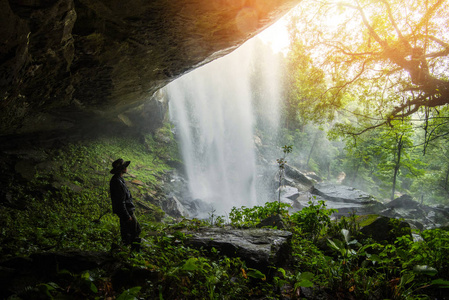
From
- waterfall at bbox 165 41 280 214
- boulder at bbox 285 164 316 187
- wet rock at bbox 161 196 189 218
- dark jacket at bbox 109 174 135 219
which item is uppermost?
waterfall at bbox 165 41 280 214

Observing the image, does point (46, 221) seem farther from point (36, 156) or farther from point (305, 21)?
point (305, 21)

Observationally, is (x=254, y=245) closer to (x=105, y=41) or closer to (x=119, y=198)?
(x=119, y=198)

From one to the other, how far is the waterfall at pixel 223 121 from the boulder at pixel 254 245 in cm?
1201

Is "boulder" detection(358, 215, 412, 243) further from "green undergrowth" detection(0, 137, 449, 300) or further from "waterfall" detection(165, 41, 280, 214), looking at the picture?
"waterfall" detection(165, 41, 280, 214)

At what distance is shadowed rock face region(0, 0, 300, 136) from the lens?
3.66m

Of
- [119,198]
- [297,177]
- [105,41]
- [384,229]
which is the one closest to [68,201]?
[119,198]

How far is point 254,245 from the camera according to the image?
3.92 m

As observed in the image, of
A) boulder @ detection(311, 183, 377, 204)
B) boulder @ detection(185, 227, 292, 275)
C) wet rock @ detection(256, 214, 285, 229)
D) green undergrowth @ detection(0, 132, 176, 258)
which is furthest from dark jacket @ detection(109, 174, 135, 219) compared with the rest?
boulder @ detection(311, 183, 377, 204)

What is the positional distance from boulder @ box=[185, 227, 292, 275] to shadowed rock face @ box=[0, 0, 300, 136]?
4516 mm

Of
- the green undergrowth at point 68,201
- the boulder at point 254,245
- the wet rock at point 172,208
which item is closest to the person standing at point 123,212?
the green undergrowth at point 68,201

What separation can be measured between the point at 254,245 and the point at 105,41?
5.71 meters

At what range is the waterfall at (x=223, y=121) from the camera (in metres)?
21.1

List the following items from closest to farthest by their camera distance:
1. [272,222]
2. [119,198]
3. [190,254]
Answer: [190,254], [119,198], [272,222]

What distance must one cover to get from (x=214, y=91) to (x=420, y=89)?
25009 mm
